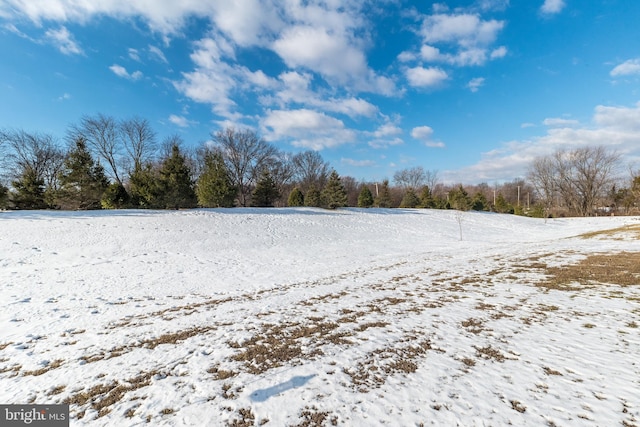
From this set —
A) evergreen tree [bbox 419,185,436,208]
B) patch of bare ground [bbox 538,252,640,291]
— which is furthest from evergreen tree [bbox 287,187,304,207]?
patch of bare ground [bbox 538,252,640,291]

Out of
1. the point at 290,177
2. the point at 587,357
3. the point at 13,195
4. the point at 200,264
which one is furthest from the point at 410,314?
the point at 290,177

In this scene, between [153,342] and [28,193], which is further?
[28,193]

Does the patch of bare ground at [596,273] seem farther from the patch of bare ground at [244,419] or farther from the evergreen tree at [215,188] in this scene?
the evergreen tree at [215,188]

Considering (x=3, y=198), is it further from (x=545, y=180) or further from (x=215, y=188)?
(x=545, y=180)

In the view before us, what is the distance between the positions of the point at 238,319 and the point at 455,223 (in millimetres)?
29791

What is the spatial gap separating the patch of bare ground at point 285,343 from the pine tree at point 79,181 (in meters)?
23.7

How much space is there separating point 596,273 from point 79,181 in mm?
31175

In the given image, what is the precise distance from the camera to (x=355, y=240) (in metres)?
19.7

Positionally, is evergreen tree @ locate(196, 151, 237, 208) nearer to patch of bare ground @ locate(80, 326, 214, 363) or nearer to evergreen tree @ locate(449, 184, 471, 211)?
patch of bare ground @ locate(80, 326, 214, 363)

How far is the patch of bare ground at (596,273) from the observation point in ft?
24.7

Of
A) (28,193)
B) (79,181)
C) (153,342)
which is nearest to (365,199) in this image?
(79,181)

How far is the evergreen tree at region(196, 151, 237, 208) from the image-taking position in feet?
80.2

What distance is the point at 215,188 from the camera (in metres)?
24.5

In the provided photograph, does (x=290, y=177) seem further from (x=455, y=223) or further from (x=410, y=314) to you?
(x=410, y=314)
